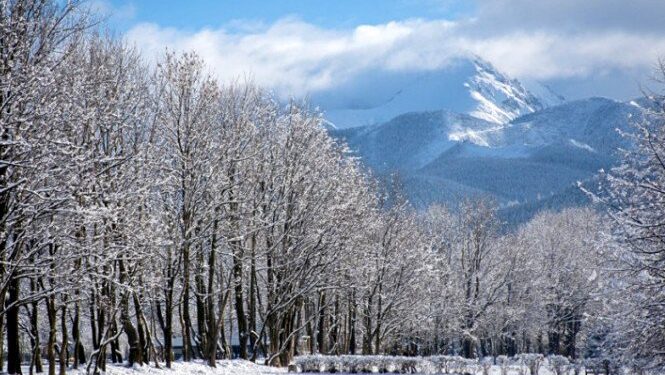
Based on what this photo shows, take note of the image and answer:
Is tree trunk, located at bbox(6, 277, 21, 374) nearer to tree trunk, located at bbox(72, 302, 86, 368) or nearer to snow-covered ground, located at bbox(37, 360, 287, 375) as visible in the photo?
tree trunk, located at bbox(72, 302, 86, 368)

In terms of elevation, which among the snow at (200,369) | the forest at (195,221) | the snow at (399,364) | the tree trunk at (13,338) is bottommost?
the snow at (399,364)

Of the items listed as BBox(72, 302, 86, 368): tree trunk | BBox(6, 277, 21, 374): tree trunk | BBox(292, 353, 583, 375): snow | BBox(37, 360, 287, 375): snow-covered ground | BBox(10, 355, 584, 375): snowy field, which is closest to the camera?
BBox(6, 277, 21, 374): tree trunk

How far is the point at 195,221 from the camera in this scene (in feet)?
81.6

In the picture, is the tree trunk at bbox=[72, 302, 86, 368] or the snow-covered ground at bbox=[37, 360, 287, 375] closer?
the tree trunk at bbox=[72, 302, 86, 368]

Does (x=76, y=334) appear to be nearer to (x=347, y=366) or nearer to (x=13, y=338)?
(x=13, y=338)

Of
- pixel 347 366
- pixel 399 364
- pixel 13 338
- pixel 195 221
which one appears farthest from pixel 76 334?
pixel 399 364

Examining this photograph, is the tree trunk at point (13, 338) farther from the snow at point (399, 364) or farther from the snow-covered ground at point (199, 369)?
the snow at point (399, 364)

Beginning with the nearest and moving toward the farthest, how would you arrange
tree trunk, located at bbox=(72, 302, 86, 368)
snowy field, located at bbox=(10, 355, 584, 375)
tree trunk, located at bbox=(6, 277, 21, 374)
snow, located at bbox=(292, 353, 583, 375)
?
tree trunk, located at bbox=(6, 277, 21, 374)
tree trunk, located at bbox=(72, 302, 86, 368)
snowy field, located at bbox=(10, 355, 584, 375)
snow, located at bbox=(292, 353, 583, 375)

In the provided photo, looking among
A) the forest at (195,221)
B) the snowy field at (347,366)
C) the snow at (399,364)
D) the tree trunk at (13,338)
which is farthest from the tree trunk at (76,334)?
the snow at (399,364)

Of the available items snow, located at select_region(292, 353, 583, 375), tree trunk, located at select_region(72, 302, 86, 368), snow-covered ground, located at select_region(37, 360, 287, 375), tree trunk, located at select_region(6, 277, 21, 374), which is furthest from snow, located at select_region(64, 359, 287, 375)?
tree trunk, located at select_region(6, 277, 21, 374)

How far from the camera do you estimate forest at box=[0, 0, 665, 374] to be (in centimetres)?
1530

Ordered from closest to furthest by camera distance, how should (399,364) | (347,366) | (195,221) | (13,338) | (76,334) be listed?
(13,338) < (76,334) < (195,221) < (347,366) < (399,364)

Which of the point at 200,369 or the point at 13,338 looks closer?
the point at 13,338

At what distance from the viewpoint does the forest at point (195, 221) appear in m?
15.3
